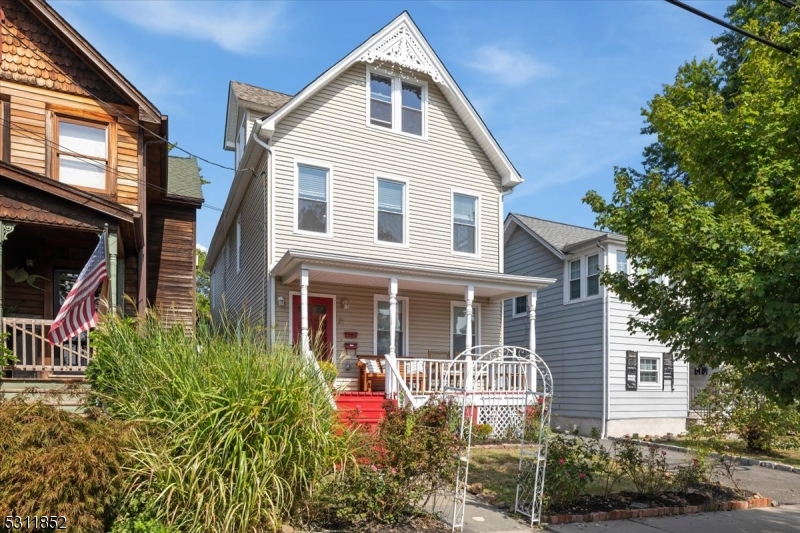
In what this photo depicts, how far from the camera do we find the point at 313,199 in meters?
14.1

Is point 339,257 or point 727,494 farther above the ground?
point 339,257

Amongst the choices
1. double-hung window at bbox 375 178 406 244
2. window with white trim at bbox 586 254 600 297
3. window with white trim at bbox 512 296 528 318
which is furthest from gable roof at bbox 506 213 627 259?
double-hung window at bbox 375 178 406 244

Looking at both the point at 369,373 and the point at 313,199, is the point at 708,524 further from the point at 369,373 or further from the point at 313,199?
the point at 313,199

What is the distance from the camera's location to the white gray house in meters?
16.7

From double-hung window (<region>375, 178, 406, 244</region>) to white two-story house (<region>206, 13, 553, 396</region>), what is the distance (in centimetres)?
3

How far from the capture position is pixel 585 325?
17.6m

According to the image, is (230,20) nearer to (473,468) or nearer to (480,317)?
(473,468)

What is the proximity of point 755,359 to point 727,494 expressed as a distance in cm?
376

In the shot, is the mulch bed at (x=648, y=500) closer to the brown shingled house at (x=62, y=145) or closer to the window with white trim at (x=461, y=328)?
the window with white trim at (x=461, y=328)

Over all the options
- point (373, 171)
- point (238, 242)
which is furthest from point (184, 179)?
point (373, 171)

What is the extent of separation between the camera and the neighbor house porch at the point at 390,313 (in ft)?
41.3

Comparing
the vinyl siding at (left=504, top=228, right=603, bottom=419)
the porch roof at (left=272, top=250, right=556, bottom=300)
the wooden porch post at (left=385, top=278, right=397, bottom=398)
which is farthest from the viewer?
the vinyl siding at (left=504, top=228, right=603, bottom=419)

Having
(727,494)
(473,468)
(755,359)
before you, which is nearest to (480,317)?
Result: (473,468)

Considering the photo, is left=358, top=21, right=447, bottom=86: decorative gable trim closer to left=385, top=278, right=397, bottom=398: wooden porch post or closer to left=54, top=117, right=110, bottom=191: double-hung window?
left=385, top=278, right=397, bottom=398: wooden porch post
